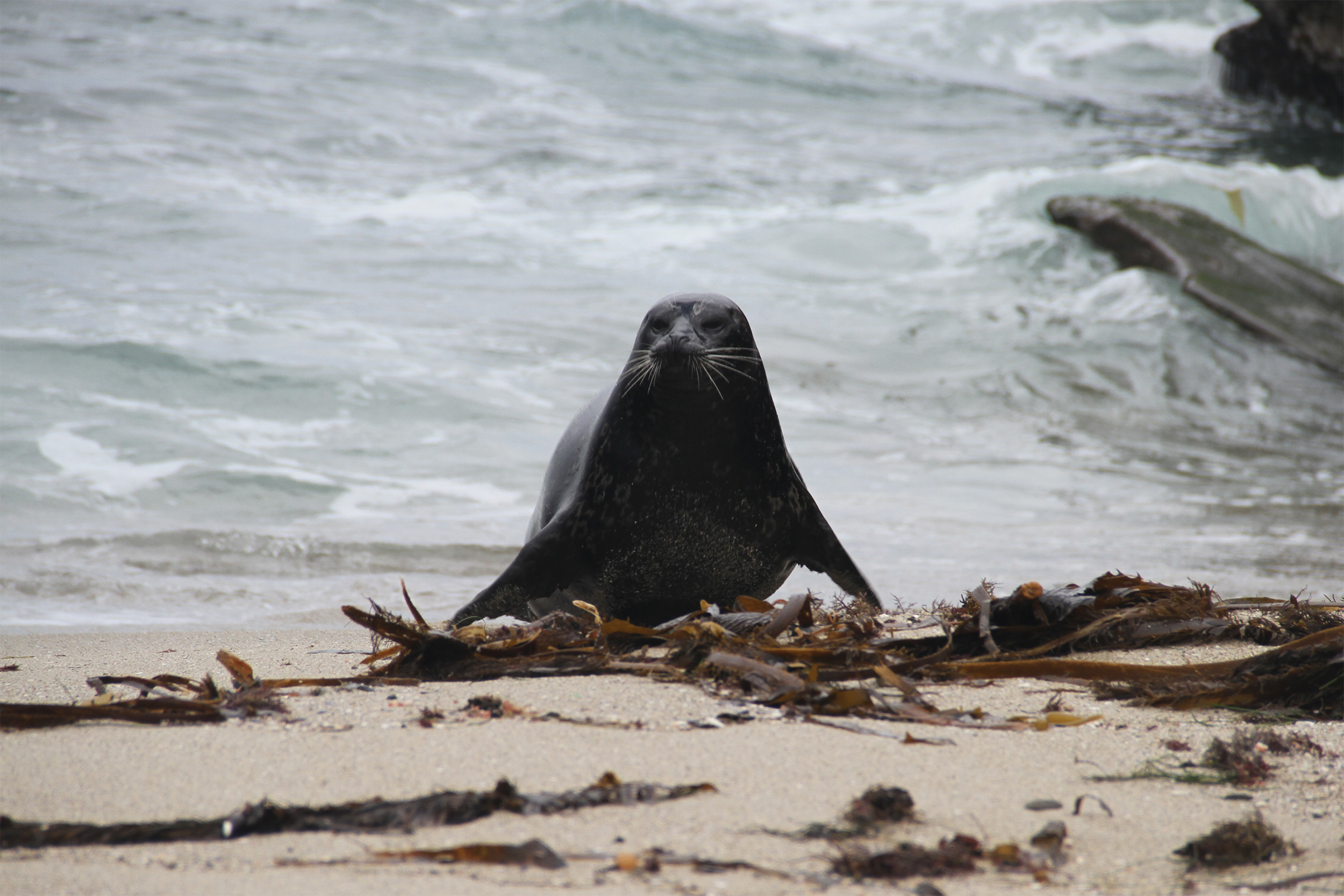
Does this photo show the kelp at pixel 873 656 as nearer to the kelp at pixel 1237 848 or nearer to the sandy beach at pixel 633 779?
the sandy beach at pixel 633 779

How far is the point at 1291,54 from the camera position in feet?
71.8

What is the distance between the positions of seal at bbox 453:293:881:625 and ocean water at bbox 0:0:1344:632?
4.77 feet

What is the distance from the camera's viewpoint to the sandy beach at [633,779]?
1690 mm

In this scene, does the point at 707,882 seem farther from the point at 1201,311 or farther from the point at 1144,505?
the point at 1201,311

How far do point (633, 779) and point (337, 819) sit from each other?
53 centimetres

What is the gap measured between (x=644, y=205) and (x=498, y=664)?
1386 centimetres

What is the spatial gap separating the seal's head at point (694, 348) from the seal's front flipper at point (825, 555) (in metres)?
0.56

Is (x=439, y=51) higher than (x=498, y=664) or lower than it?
higher

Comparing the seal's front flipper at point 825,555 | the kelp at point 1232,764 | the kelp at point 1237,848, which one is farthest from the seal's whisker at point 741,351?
the kelp at point 1237,848

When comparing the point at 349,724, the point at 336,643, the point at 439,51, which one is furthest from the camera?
the point at 439,51

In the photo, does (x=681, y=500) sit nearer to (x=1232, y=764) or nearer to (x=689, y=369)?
(x=689, y=369)

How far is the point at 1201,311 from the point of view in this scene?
42.5 feet

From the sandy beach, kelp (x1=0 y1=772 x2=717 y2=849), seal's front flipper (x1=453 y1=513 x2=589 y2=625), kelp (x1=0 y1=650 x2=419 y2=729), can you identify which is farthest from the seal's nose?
kelp (x1=0 y1=772 x2=717 y2=849)

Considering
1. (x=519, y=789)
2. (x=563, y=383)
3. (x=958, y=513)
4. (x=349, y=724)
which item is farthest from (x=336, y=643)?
(x=563, y=383)
